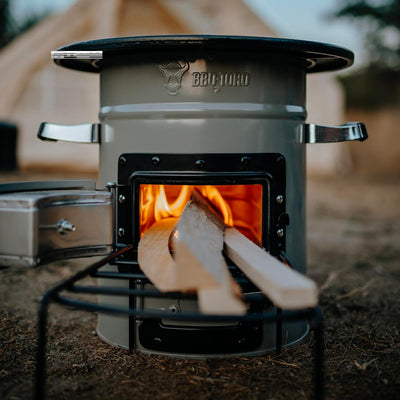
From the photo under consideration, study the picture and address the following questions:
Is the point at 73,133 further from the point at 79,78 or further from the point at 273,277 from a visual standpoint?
the point at 79,78

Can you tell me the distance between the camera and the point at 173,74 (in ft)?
6.86

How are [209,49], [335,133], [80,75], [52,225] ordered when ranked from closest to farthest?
[52,225] → [209,49] → [335,133] → [80,75]

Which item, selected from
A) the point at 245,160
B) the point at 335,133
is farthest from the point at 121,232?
the point at 335,133

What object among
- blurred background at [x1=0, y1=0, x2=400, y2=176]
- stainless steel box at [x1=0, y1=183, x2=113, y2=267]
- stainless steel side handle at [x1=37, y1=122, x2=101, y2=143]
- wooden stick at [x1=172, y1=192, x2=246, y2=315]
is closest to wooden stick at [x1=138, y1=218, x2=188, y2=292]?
wooden stick at [x1=172, y1=192, x2=246, y2=315]

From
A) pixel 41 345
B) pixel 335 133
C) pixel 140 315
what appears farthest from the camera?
pixel 335 133

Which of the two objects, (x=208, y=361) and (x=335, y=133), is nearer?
(x=208, y=361)

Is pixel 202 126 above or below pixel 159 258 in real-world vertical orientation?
above

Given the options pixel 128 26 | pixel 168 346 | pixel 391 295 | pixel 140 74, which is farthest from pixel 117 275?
pixel 128 26

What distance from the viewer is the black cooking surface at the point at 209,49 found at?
6.33 ft

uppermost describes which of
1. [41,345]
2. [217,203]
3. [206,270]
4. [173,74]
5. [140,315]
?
[173,74]

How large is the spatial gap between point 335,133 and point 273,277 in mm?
1000

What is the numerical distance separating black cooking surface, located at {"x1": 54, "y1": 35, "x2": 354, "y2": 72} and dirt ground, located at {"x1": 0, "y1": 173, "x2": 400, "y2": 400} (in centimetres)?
121

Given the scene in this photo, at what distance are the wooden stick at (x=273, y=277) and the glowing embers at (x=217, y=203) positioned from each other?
12.3 inches

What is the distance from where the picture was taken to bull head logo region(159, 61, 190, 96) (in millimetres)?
2084
